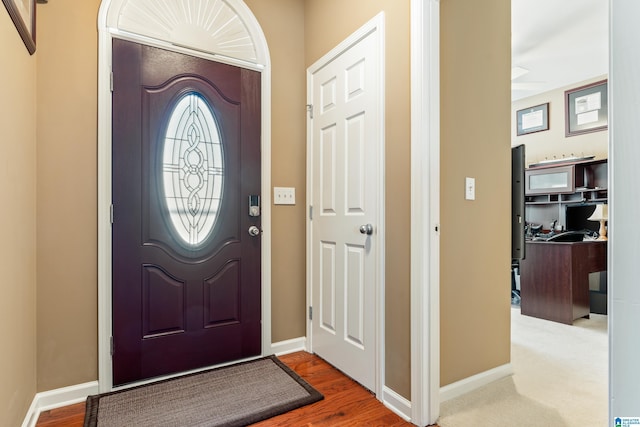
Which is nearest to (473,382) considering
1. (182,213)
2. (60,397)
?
(182,213)

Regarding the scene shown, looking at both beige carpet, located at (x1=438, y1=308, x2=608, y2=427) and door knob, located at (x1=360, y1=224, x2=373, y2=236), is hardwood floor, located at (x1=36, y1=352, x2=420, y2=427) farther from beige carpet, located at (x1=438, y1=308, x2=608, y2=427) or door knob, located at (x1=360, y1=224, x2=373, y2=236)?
door knob, located at (x1=360, y1=224, x2=373, y2=236)

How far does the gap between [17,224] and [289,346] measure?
70.3 inches

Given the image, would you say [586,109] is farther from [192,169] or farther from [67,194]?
[67,194]

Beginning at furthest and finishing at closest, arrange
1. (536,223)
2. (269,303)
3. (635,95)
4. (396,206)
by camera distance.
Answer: (536,223)
(269,303)
(396,206)
(635,95)

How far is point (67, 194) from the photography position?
1.89m

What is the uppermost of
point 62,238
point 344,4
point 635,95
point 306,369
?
point 344,4

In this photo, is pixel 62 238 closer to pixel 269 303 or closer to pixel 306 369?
pixel 269 303

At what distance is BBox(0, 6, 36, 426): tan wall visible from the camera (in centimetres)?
134

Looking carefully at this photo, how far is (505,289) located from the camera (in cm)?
220

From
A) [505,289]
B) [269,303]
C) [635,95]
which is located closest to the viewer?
[635,95]

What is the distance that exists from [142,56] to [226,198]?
0.97m

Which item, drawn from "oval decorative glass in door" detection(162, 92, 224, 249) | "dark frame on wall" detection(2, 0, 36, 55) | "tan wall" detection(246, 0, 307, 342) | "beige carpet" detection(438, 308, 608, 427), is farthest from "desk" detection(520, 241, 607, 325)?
"dark frame on wall" detection(2, 0, 36, 55)

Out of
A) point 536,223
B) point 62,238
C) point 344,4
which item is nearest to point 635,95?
point 344,4

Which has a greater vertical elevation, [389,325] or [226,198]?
[226,198]
